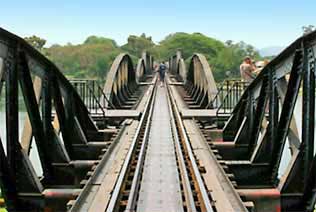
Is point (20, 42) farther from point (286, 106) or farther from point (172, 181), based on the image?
point (286, 106)

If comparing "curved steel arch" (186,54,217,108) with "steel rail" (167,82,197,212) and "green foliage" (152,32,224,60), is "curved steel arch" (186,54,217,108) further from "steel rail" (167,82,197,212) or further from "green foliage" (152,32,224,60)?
"green foliage" (152,32,224,60)

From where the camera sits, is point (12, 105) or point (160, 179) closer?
point (12, 105)

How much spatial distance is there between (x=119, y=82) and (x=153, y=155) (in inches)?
573

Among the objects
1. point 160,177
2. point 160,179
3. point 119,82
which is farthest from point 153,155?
point 119,82

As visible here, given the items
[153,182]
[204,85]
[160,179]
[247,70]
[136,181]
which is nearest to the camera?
[136,181]

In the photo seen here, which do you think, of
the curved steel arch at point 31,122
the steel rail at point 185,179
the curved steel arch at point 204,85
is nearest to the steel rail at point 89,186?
the curved steel arch at point 31,122

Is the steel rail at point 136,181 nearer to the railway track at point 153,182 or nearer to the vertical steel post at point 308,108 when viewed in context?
the railway track at point 153,182

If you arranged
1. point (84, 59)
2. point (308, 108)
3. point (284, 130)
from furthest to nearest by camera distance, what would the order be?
1. point (84, 59)
2. point (284, 130)
3. point (308, 108)

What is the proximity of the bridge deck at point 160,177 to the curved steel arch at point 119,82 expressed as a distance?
264 inches

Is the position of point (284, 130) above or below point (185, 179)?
above

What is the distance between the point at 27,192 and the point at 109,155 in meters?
1.88

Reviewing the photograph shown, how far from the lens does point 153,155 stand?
10.3 metres

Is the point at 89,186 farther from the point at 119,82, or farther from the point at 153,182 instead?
the point at 119,82

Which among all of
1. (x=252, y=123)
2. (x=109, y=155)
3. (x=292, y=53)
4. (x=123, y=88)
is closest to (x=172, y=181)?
(x=109, y=155)
